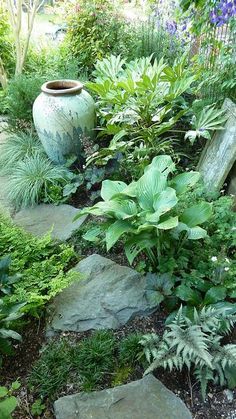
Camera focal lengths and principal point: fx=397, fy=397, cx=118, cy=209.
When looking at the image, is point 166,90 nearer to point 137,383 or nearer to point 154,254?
point 154,254

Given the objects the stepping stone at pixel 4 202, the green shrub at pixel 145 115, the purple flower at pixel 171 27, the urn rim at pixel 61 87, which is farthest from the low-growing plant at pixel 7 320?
the purple flower at pixel 171 27

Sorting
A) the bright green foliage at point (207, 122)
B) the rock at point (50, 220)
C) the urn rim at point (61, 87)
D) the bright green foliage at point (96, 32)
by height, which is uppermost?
the bright green foliage at point (96, 32)

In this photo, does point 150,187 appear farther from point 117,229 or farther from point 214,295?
point 214,295

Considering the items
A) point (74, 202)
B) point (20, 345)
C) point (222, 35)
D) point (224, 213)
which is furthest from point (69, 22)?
point (20, 345)

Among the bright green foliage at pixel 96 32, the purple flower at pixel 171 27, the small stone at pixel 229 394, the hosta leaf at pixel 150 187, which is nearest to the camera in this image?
the small stone at pixel 229 394

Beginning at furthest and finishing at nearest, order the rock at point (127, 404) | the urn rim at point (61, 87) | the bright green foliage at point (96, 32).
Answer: the bright green foliage at point (96, 32), the urn rim at point (61, 87), the rock at point (127, 404)

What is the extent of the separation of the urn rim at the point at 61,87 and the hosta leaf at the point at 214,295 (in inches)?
86.9

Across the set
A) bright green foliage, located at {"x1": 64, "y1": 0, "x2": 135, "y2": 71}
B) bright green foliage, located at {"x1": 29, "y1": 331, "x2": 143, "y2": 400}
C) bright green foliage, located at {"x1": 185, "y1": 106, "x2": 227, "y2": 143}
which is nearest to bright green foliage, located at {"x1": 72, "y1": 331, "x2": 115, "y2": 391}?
bright green foliage, located at {"x1": 29, "y1": 331, "x2": 143, "y2": 400}

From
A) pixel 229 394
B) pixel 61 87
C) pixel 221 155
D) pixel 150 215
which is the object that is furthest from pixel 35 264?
pixel 61 87

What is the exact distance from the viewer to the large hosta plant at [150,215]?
1.98 metres

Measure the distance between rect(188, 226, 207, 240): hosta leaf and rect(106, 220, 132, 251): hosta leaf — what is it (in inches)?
12.4

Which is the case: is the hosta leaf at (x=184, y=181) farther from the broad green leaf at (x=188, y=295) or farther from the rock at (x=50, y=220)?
the rock at (x=50, y=220)

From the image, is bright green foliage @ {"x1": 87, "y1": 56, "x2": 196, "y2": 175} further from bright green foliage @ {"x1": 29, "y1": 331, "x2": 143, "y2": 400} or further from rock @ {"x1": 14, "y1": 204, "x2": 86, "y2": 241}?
bright green foliage @ {"x1": 29, "y1": 331, "x2": 143, "y2": 400}

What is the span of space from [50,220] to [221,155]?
4.49ft
